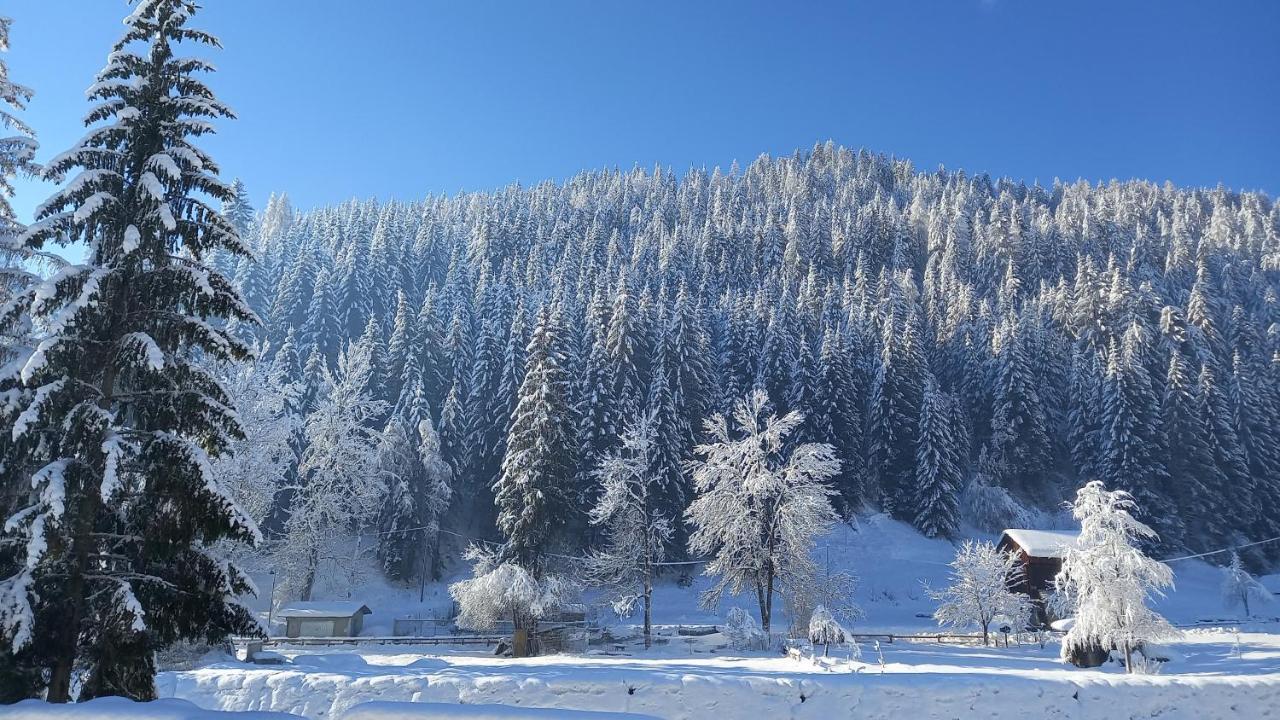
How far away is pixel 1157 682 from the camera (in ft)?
71.7

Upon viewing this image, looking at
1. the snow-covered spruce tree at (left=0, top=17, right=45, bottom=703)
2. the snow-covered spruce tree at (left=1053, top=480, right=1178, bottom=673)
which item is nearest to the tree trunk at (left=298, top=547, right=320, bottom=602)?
the snow-covered spruce tree at (left=0, top=17, right=45, bottom=703)

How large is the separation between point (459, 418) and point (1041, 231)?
117697 millimetres

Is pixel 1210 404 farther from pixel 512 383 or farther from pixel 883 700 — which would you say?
pixel 883 700

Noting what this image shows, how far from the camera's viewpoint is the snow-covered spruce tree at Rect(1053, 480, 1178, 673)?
99.1 feet

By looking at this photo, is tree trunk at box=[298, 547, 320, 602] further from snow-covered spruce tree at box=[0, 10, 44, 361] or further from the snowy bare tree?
snow-covered spruce tree at box=[0, 10, 44, 361]

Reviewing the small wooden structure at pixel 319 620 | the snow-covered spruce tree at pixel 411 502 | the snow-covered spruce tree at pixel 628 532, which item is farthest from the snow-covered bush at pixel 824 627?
the snow-covered spruce tree at pixel 411 502

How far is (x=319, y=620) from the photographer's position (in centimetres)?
4234

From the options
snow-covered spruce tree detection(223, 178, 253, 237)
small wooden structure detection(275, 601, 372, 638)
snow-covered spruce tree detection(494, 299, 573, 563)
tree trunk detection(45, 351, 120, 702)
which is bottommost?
small wooden structure detection(275, 601, 372, 638)

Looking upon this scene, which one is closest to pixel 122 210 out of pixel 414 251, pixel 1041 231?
pixel 414 251

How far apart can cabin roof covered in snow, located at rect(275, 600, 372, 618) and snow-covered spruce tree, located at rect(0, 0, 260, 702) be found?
109ft

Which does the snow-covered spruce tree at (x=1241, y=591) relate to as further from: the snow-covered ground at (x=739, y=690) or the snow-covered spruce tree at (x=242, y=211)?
the snow-covered spruce tree at (x=242, y=211)

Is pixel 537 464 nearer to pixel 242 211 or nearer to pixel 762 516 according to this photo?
pixel 762 516

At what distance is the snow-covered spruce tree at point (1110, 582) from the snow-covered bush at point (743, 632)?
43.7 feet

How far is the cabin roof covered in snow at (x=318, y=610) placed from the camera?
41.6m
